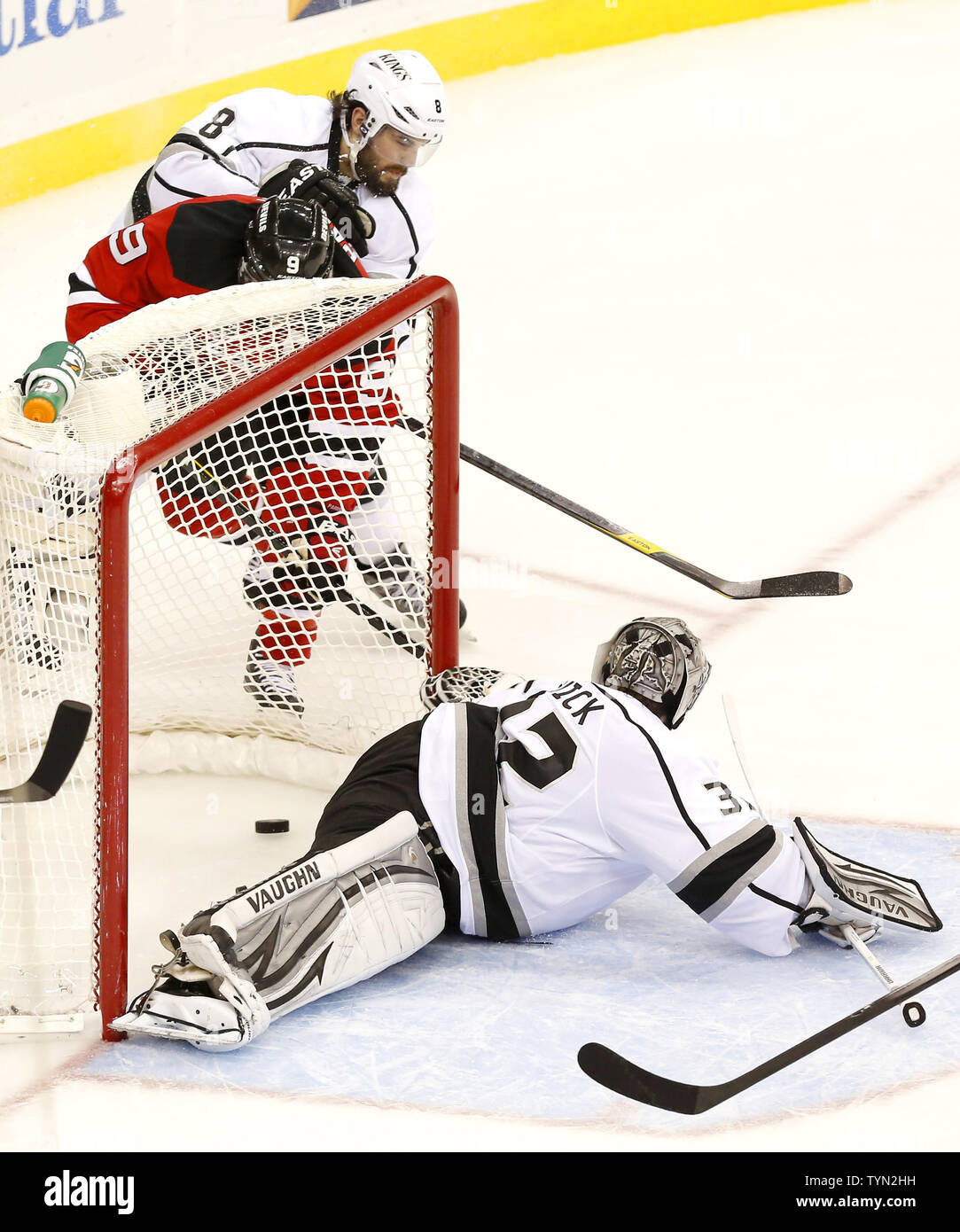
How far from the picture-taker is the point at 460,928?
2539 mm

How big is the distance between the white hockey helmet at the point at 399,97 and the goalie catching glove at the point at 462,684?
3.99ft

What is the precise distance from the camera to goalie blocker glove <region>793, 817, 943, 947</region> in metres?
2.40

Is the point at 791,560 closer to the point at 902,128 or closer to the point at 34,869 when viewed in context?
the point at 34,869

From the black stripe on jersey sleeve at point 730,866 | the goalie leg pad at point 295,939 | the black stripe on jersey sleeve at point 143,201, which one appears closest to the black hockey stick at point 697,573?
the black stripe on jersey sleeve at point 143,201

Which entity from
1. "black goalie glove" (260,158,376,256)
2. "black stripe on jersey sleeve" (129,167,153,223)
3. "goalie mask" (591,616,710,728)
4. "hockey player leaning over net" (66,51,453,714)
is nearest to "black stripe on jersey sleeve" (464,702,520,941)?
"goalie mask" (591,616,710,728)

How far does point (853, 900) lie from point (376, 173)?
72.2 inches

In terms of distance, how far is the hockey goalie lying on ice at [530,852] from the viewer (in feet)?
7.53

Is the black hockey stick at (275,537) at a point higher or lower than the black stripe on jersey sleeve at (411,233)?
lower

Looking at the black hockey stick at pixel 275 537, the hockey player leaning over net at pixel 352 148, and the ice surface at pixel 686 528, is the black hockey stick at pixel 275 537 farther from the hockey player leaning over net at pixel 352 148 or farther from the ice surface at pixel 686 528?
the hockey player leaning over net at pixel 352 148

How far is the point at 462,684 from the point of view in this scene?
9.07ft

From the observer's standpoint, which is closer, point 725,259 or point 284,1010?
point 284,1010

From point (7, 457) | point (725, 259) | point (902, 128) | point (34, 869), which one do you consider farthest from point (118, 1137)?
point (902, 128)

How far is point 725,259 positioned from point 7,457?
390 centimetres

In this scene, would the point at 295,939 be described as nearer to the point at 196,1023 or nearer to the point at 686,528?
the point at 196,1023
